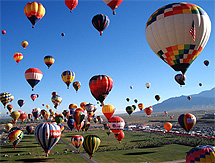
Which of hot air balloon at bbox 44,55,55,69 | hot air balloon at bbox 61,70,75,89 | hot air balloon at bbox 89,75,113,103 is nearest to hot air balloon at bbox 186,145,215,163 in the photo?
hot air balloon at bbox 89,75,113,103

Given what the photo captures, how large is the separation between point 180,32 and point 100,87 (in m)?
12.4

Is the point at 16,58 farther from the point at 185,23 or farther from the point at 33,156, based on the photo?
the point at 185,23

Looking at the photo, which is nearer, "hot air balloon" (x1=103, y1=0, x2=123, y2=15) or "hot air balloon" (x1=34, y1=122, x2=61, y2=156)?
"hot air balloon" (x1=103, y1=0, x2=123, y2=15)

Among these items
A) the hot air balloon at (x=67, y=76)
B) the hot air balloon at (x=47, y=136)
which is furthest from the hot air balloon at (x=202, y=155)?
the hot air balloon at (x=67, y=76)

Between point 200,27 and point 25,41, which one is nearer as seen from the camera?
point 200,27

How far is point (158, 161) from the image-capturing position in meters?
25.2

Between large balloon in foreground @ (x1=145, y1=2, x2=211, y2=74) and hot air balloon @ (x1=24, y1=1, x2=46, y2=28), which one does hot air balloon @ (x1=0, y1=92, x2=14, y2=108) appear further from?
large balloon in foreground @ (x1=145, y1=2, x2=211, y2=74)

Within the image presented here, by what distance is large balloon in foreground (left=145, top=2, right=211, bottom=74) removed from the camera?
531 inches

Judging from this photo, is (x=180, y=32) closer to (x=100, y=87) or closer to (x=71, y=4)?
(x=100, y=87)

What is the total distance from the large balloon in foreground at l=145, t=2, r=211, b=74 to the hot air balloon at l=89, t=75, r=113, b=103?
9.97 meters

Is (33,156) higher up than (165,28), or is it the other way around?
(165,28)

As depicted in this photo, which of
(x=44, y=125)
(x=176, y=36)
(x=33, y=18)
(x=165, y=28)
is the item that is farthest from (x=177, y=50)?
(x=33, y=18)

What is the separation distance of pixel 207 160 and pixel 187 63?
7372mm

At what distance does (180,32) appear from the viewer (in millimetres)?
13562
